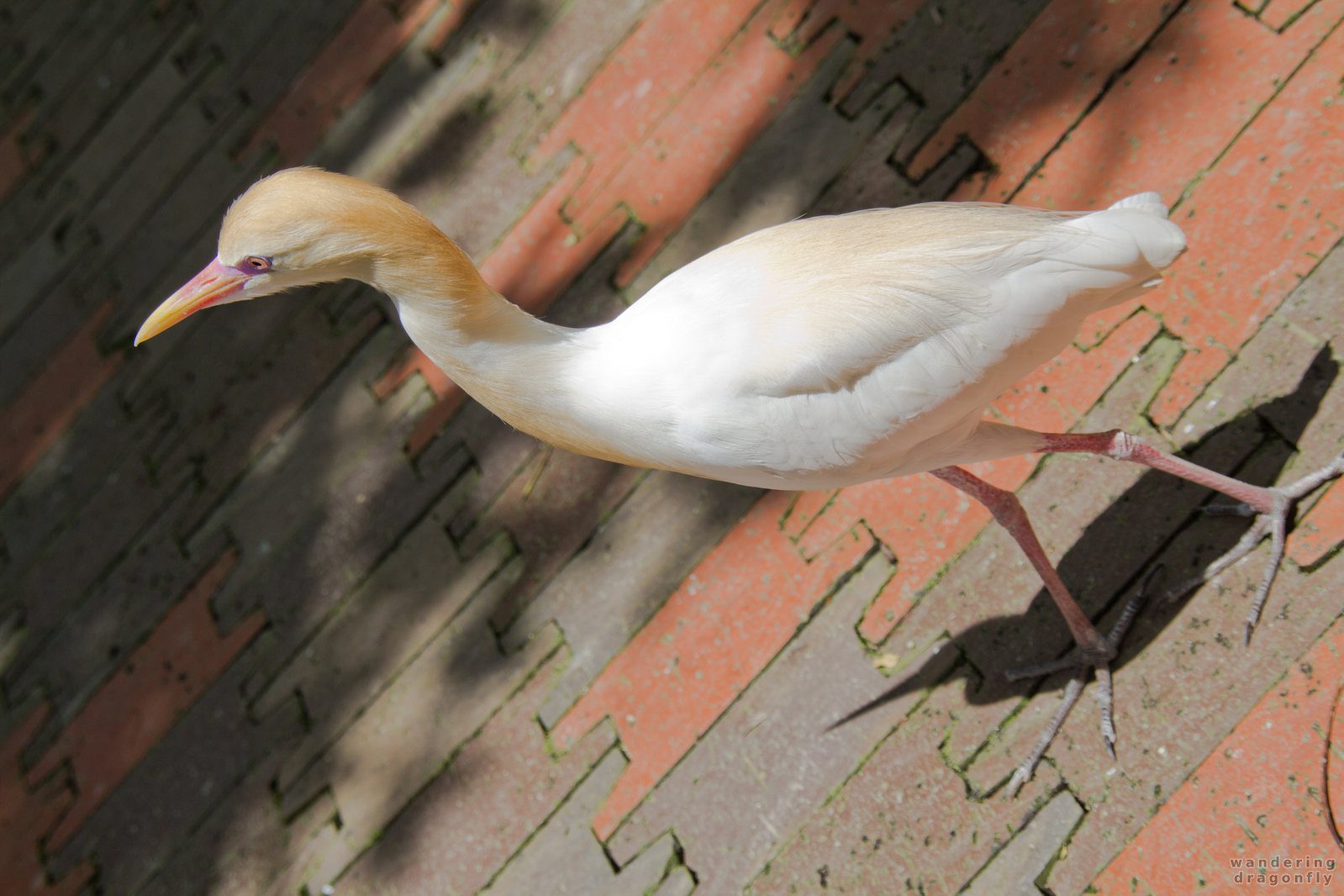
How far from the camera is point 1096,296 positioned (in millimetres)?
1850

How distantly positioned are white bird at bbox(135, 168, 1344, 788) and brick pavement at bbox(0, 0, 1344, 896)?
2.15ft

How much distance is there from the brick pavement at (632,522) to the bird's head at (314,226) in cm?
135

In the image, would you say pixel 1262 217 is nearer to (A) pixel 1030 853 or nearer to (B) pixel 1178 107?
(B) pixel 1178 107

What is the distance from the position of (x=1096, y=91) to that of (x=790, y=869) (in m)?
2.35

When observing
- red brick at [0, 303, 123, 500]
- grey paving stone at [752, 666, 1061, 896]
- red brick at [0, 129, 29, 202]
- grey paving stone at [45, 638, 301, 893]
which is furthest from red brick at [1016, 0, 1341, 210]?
red brick at [0, 129, 29, 202]

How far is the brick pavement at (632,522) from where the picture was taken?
2.21 meters

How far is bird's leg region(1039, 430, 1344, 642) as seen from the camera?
2.06 meters

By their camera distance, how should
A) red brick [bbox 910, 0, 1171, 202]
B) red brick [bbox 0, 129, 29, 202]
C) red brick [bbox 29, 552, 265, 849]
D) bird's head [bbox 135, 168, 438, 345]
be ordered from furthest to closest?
red brick [bbox 0, 129, 29, 202] < red brick [bbox 29, 552, 265, 849] < red brick [bbox 910, 0, 1171, 202] < bird's head [bbox 135, 168, 438, 345]

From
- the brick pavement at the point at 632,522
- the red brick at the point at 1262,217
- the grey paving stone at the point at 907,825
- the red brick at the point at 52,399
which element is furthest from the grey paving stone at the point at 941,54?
the red brick at the point at 52,399

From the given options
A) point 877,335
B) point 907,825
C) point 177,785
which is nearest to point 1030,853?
point 907,825

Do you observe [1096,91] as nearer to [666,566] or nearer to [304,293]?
[666,566]

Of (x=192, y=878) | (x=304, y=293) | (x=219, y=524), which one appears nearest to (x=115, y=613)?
(x=219, y=524)

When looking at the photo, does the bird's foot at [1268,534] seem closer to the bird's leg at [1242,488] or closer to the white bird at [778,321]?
the bird's leg at [1242,488]

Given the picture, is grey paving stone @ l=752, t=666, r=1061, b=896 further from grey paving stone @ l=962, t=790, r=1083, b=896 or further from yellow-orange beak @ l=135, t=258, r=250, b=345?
yellow-orange beak @ l=135, t=258, r=250, b=345
